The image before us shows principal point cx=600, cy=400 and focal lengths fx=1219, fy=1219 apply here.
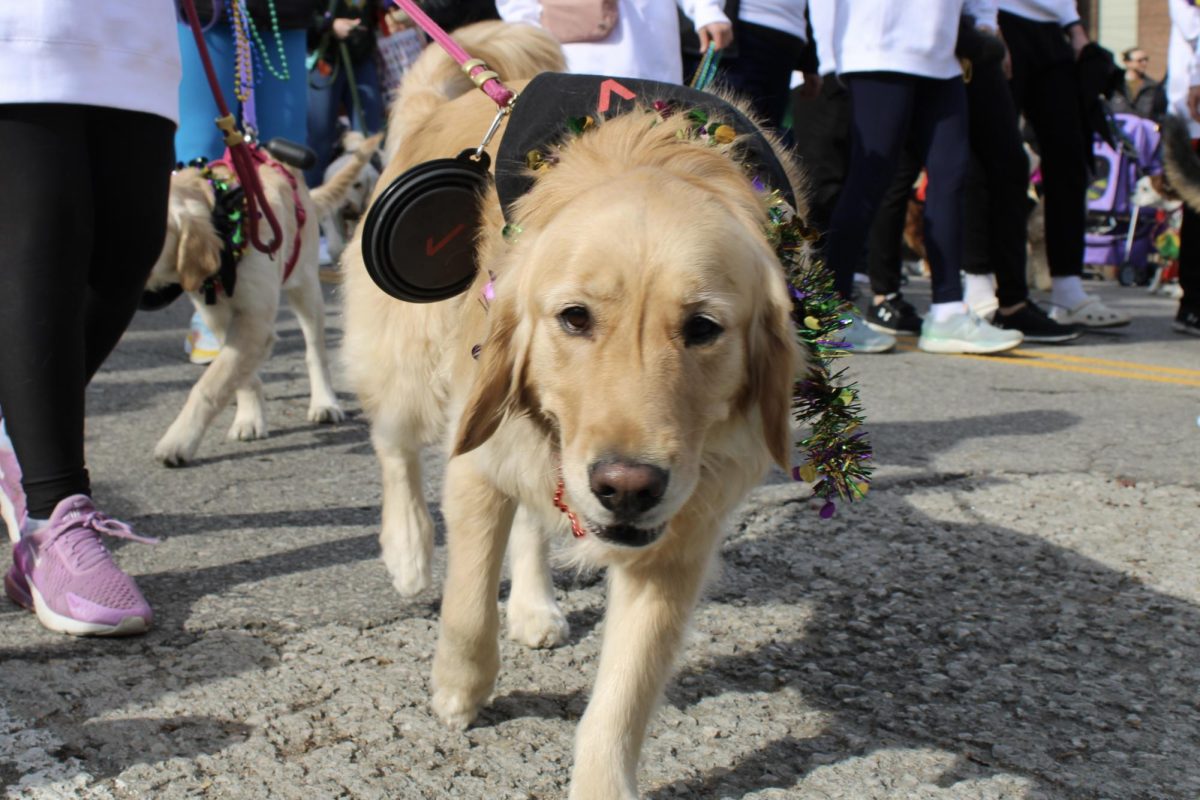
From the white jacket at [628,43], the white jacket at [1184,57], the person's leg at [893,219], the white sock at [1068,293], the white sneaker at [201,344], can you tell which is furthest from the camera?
the white sock at [1068,293]

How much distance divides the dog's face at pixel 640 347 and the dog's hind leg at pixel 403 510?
0.88 meters

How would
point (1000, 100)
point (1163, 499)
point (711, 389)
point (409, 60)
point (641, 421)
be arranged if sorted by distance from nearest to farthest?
point (641, 421), point (711, 389), point (1163, 499), point (1000, 100), point (409, 60)

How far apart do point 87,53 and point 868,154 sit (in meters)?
4.09

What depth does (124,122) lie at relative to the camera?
110 inches

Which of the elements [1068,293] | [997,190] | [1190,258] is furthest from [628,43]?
[1190,258]

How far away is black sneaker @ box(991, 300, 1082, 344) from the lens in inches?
285

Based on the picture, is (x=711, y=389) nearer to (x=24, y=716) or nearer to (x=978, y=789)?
(x=978, y=789)

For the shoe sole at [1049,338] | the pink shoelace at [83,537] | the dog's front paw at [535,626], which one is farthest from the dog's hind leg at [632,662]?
the shoe sole at [1049,338]

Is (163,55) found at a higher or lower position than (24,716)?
higher

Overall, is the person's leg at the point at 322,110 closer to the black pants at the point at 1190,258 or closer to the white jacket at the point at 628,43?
the white jacket at the point at 628,43

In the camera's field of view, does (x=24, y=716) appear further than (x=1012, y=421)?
No

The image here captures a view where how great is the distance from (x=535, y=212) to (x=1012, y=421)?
3.26 m

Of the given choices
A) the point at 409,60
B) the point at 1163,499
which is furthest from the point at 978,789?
the point at 409,60

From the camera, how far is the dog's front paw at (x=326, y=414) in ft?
16.6
